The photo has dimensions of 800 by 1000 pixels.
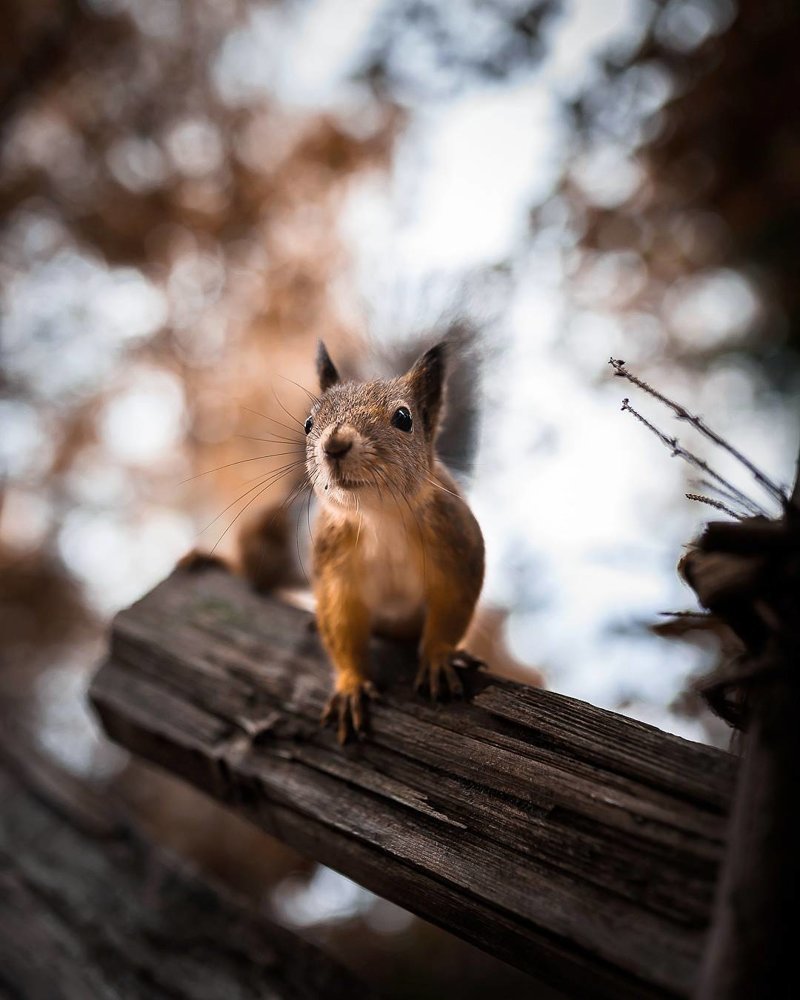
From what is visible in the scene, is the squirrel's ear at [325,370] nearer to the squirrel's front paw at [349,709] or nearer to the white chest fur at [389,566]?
the white chest fur at [389,566]

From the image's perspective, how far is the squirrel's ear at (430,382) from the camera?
1700 millimetres

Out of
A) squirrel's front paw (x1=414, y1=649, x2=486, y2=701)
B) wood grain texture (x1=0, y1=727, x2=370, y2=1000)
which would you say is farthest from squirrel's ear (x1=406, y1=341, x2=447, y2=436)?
wood grain texture (x1=0, y1=727, x2=370, y2=1000)

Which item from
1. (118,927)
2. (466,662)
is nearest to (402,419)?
(466,662)

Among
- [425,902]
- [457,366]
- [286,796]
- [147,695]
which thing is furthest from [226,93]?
[425,902]

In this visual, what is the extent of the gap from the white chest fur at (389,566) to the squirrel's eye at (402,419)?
→ 0.27 metres

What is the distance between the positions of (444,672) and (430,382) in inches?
28.5

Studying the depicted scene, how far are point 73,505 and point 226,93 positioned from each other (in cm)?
246

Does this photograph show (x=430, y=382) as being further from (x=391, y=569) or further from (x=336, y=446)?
(x=391, y=569)

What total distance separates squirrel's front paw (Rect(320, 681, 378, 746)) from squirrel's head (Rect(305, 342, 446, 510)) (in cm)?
46

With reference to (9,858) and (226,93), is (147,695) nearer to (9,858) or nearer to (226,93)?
(9,858)

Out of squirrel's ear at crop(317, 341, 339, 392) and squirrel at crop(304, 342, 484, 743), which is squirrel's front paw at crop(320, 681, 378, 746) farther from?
squirrel's ear at crop(317, 341, 339, 392)

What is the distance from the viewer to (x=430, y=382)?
1756mm

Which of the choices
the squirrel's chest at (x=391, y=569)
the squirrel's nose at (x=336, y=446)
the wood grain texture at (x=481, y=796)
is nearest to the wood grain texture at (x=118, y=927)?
the wood grain texture at (x=481, y=796)

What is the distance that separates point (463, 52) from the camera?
2877mm
